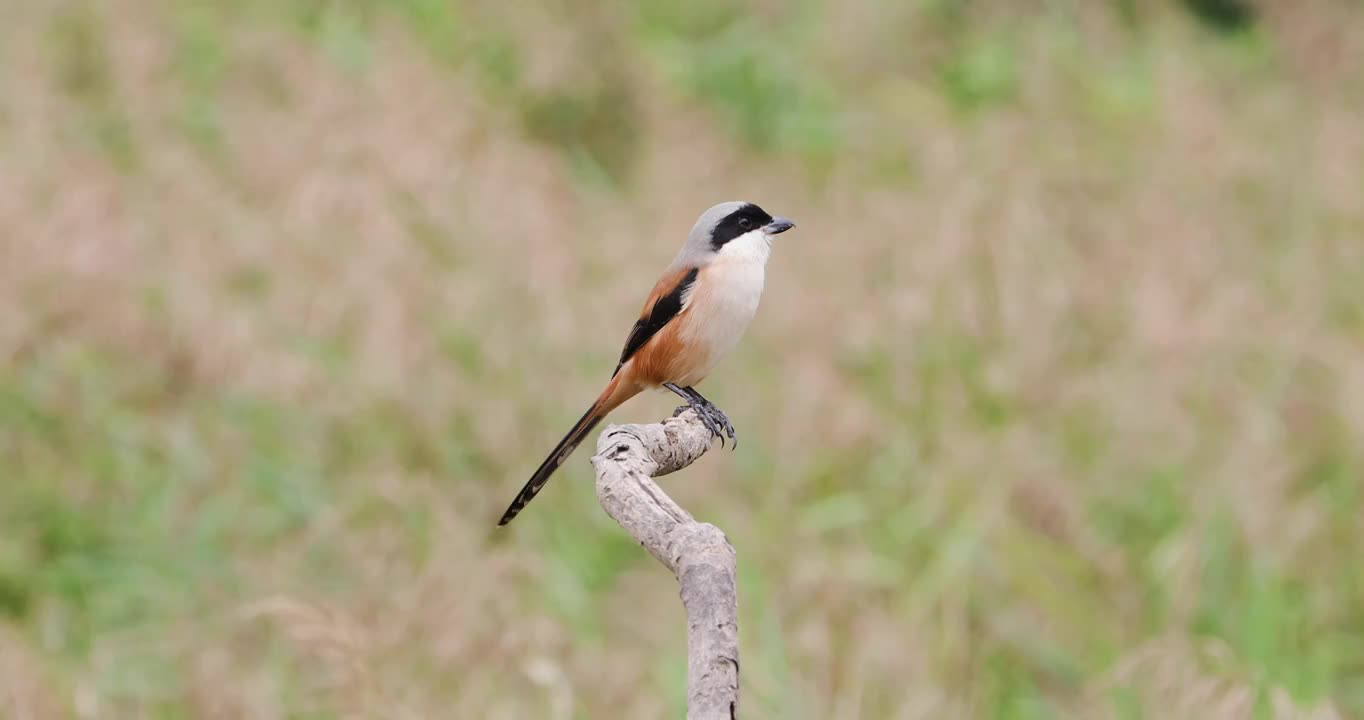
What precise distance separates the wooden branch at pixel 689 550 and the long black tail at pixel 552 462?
20 cm

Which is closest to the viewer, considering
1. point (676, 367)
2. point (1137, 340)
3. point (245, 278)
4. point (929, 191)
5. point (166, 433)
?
point (676, 367)

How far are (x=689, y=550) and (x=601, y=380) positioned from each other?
505 centimetres

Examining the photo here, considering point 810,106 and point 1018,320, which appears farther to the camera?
point 810,106

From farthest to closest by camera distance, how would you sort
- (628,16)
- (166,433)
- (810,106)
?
(628,16) → (810,106) → (166,433)

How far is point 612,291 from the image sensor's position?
283 inches

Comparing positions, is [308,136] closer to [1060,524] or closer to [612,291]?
[612,291]

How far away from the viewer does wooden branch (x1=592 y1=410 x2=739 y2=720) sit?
52.9 inches

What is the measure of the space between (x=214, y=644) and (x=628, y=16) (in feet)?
23.4

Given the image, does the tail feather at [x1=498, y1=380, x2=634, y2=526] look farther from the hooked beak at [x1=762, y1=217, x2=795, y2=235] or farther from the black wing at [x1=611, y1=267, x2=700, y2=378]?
the hooked beak at [x1=762, y1=217, x2=795, y2=235]

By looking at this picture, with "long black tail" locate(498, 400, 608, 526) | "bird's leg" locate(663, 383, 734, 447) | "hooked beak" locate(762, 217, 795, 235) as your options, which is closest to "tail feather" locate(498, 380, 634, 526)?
"long black tail" locate(498, 400, 608, 526)

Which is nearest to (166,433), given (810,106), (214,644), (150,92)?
(214,644)

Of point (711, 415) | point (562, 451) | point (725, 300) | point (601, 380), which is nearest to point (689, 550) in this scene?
point (562, 451)

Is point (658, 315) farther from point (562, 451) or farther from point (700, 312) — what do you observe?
point (562, 451)

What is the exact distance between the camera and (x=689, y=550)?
1511 millimetres
